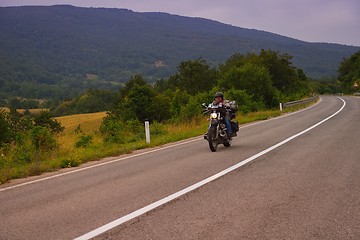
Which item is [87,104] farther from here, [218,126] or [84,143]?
[218,126]

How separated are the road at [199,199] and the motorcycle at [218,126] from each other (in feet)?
3.71

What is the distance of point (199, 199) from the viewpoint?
6.69 m

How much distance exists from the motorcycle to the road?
1.13m

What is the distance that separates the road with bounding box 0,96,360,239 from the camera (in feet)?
17.2

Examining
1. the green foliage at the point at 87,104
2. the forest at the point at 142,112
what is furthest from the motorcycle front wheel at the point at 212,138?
the green foliage at the point at 87,104

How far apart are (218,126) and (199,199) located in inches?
249

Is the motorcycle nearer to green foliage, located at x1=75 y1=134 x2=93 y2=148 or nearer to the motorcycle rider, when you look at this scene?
the motorcycle rider

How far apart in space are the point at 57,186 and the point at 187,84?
7347 centimetres

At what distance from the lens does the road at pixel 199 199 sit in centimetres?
523

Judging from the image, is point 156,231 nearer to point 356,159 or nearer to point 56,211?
point 56,211

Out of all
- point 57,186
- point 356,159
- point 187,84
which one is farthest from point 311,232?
point 187,84

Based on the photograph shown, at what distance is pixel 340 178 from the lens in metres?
8.00

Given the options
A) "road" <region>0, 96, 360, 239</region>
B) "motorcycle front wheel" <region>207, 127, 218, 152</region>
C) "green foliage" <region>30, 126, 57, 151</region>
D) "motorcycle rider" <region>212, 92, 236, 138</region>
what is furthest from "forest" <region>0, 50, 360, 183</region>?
"motorcycle rider" <region>212, 92, 236, 138</region>

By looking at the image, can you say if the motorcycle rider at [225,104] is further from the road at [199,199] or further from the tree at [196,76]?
the tree at [196,76]
